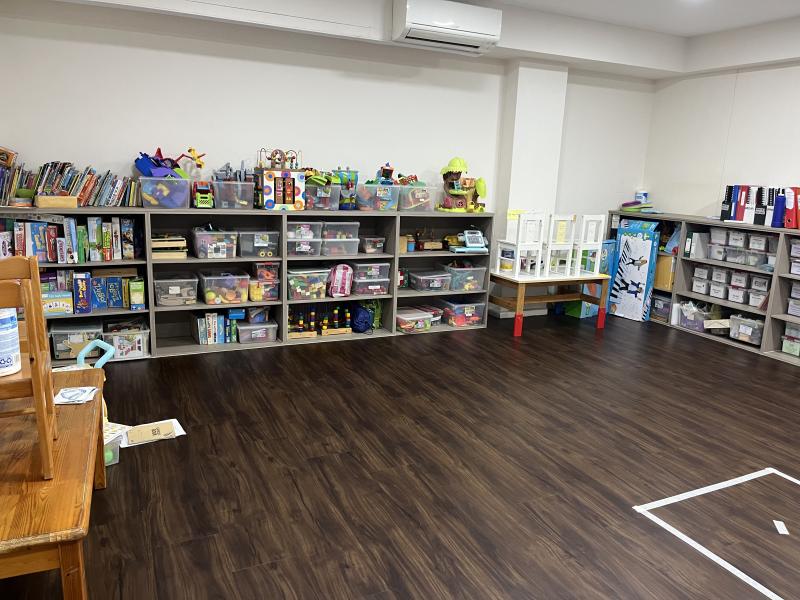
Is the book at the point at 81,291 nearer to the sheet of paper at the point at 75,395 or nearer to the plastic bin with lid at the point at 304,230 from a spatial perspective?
the plastic bin with lid at the point at 304,230

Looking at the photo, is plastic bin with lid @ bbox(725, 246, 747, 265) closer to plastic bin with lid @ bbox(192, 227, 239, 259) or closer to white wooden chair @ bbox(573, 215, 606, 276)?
white wooden chair @ bbox(573, 215, 606, 276)

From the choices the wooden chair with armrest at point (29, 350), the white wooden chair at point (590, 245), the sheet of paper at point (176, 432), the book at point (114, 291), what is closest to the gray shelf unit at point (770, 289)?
the white wooden chair at point (590, 245)

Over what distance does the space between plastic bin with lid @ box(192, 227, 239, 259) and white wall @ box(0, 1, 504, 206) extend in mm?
678

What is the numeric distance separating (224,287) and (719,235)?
Result: 14.8 ft

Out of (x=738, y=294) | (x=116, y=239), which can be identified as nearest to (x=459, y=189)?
(x=738, y=294)

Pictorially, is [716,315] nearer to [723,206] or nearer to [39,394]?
[723,206]

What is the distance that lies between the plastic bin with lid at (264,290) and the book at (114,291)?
2.99ft

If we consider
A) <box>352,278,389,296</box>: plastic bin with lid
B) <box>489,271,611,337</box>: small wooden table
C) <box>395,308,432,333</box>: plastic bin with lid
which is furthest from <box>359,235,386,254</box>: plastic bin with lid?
<box>489,271,611,337</box>: small wooden table

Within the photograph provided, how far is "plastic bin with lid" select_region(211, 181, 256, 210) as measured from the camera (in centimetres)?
440

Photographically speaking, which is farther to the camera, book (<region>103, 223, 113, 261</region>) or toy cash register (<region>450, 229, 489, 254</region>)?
toy cash register (<region>450, 229, 489, 254</region>)

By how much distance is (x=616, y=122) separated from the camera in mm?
6371

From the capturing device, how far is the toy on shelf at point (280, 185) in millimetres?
4484

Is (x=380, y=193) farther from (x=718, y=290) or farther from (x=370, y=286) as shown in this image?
(x=718, y=290)

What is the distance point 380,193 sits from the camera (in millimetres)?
4918
